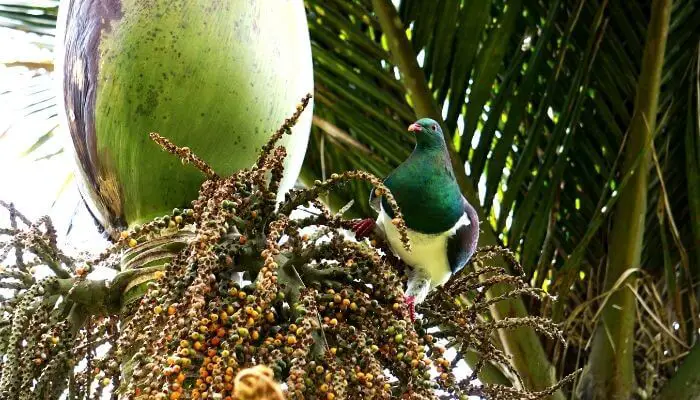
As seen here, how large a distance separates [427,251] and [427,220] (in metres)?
0.04

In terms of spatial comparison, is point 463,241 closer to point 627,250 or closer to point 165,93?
point 165,93

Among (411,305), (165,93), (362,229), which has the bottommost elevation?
(411,305)

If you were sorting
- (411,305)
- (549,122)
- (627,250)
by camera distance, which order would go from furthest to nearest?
(549,122) → (627,250) → (411,305)

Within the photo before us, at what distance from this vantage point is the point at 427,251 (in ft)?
3.80

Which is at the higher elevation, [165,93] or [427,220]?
[165,93]

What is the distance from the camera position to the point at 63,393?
3.34ft

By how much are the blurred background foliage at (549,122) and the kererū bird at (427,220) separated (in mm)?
807

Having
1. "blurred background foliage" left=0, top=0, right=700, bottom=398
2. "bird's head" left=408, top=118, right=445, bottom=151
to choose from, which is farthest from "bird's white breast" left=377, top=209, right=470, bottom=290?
"blurred background foliage" left=0, top=0, right=700, bottom=398

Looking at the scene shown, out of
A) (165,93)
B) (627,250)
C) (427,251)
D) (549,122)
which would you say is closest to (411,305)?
(427,251)

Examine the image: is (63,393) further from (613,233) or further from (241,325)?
(613,233)

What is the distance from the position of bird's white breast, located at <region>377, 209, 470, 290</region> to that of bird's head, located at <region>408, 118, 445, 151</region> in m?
0.11

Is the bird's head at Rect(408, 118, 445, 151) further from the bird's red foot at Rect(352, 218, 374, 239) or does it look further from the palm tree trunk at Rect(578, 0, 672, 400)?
the palm tree trunk at Rect(578, 0, 672, 400)

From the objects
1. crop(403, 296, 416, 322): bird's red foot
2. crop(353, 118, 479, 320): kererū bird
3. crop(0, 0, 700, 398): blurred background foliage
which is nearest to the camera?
crop(403, 296, 416, 322): bird's red foot

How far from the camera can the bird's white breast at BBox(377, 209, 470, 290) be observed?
3.80 ft
